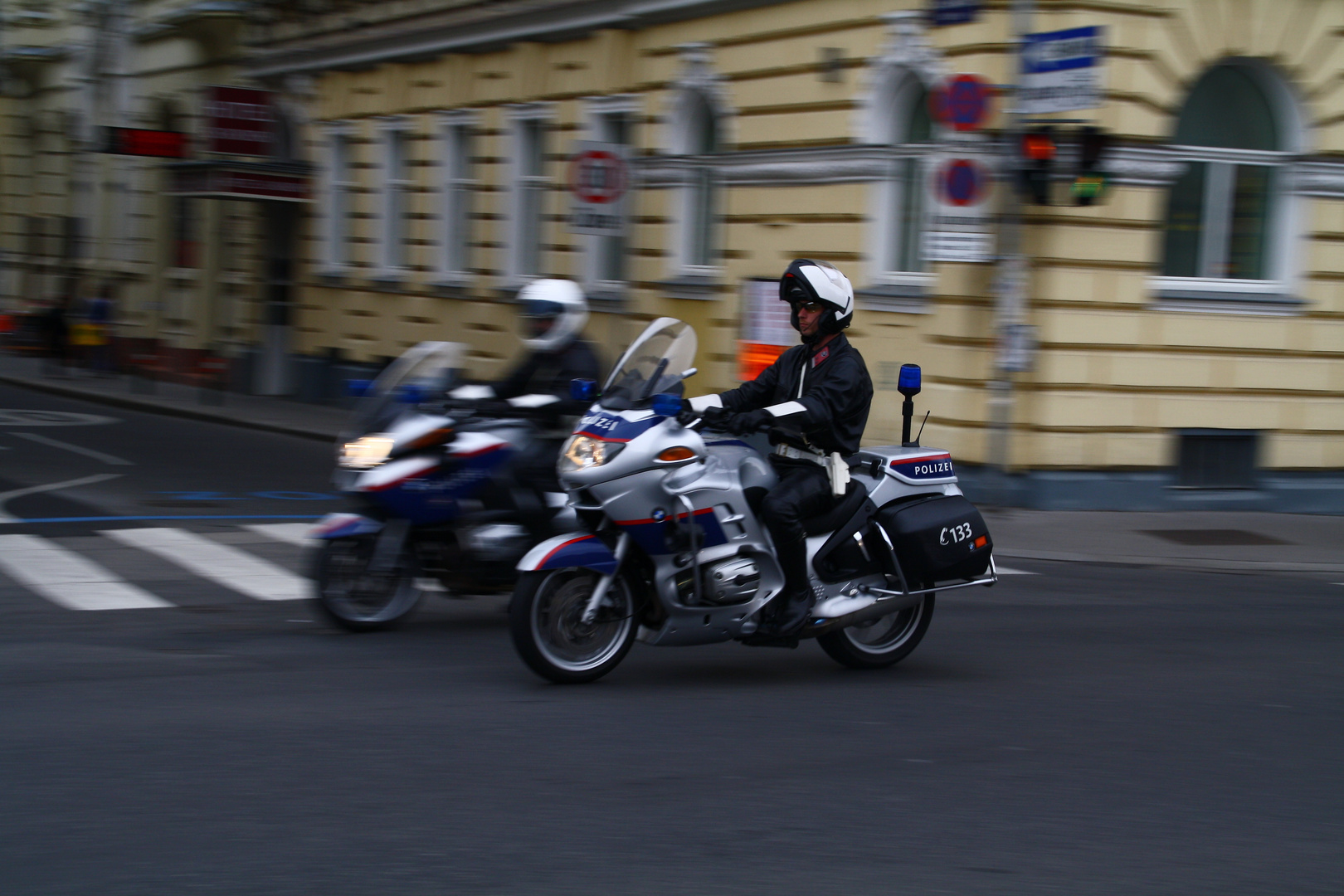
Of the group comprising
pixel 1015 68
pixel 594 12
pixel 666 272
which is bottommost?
pixel 666 272

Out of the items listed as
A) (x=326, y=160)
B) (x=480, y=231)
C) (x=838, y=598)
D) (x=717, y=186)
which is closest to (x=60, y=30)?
(x=326, y=160)

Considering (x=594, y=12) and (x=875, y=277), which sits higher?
(x=594, y=12)

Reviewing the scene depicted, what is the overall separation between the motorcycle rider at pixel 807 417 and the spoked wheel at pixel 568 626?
0.65 metres

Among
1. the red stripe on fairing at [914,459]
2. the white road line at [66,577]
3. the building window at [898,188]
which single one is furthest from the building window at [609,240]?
the red stripe on fairing at [914,459]

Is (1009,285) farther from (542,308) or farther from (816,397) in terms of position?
(816,397)

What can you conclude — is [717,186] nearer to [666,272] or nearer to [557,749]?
[666,272]

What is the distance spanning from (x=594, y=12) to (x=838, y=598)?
46.4 feet

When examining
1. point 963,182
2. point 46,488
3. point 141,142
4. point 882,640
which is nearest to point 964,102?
point 963,182

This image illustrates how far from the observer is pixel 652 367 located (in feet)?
22.7

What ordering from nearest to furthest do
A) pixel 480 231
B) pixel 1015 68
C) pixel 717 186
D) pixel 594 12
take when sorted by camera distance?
pixel 1015 68 < pixel 717 186 < pixel 594 12 < pixel 480 231

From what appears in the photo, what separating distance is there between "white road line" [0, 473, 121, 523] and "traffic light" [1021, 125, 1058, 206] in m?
8.40

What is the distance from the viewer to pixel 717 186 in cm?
1836

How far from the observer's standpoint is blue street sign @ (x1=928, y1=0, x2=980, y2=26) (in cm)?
1341

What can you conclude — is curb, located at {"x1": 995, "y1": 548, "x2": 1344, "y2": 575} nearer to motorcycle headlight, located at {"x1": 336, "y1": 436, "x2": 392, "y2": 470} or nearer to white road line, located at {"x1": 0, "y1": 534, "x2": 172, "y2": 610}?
A: motorcycle headlight, located at {"x1": 336, "y1": 436, "x2": 392, "y2": 470}
